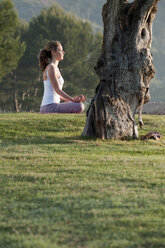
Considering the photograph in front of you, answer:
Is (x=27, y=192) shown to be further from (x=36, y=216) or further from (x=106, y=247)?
(x=106, y=247)

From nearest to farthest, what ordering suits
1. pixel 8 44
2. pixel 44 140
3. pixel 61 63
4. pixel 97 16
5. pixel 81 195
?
pixel 81 195, pixel 44 140, pixel 8 44, pixel 61 63, pixel 97 16

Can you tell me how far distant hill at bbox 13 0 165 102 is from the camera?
290ft

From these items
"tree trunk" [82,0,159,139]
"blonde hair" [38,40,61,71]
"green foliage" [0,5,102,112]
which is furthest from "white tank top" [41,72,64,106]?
"green foliage" [0,5,102,112]

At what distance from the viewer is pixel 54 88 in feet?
35.9

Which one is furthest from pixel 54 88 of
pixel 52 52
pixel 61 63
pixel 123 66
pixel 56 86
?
pixel 61 63

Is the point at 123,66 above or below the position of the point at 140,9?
below

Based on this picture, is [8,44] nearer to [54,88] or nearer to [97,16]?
[54,88]

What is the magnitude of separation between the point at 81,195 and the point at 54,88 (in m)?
6.18

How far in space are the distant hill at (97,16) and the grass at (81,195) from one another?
6799 cm

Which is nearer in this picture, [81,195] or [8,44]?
[81,195]

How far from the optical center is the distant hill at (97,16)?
88250mm

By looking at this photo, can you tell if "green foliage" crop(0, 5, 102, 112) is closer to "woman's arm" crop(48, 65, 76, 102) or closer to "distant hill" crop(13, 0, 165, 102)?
"woman's arm" crop(48, 65, 76, 102)

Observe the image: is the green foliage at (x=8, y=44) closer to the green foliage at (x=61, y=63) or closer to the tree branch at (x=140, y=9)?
the green foliage at (x=61, y=63)

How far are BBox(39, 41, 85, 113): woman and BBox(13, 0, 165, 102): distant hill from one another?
65009 mm
